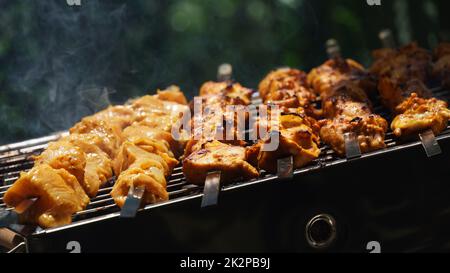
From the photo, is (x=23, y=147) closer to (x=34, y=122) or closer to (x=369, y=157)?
(x=34, y=122)

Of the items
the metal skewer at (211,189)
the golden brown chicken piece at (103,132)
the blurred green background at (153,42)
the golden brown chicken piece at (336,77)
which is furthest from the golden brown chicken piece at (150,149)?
the golden brown chicken piece at (336,77)

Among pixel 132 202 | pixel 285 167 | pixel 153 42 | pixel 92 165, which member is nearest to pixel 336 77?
pixel 285 167

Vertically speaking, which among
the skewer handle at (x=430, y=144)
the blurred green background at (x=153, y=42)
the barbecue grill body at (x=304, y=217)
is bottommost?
the barbecue grill body at (x=304, y=217)

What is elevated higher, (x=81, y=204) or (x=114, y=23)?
(x=114, y=23)

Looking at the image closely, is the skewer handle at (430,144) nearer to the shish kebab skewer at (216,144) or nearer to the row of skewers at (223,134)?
the row of skewers at (223,134)

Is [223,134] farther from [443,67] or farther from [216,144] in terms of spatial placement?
[443,67]

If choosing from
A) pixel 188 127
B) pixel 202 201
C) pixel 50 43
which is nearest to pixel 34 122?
pixel 50 43
